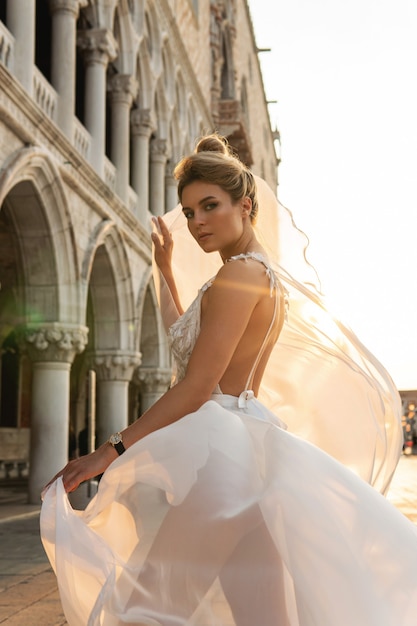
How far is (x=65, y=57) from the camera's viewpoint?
10820 mm

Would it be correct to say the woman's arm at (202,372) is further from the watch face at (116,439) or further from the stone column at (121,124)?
the stone column at (121,124)

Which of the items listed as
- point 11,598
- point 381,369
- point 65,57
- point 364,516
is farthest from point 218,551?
point 65,57

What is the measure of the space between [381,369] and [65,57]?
926 cm

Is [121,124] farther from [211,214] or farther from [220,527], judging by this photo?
[220,527]

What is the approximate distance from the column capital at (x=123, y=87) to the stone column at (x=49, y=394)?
5.29 metres

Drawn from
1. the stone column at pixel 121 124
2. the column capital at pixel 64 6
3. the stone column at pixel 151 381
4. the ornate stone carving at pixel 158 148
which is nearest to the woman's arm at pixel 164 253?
the column capital at pixel 64 6

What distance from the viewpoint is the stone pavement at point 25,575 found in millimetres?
3971

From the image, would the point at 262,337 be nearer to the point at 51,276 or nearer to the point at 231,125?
the point at 51,276

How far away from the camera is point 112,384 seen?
1352 cm

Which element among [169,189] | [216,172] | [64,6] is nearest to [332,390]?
[216,172]

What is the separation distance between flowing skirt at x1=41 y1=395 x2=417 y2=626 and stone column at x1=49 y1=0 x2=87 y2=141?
30.9 ft

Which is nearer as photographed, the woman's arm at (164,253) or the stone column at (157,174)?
the woman's arm at (164,253)

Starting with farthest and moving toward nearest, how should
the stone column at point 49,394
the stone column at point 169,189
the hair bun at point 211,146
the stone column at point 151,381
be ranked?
the stone column at point 169,189
the stone column at point 151,381
the stone column at point 49,394
the hair bun at point 211,146

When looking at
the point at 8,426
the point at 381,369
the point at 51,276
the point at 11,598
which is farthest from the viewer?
the point at 8,426
